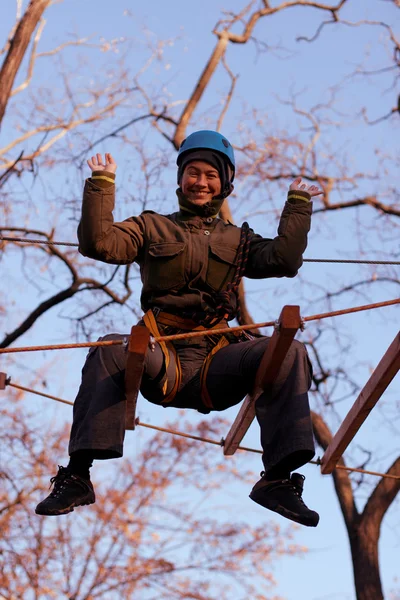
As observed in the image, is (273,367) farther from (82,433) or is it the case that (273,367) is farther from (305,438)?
(82,433)

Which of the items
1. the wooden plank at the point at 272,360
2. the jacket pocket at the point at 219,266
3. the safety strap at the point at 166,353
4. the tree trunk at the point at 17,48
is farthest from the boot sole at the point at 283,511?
the tree trunk at the point at 17,48

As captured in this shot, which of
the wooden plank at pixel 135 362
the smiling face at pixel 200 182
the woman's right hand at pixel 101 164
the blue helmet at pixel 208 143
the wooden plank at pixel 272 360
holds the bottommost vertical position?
the wooden plank at pixel 135 362

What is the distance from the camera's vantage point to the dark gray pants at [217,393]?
176 inches

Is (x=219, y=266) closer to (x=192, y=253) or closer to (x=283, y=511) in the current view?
(x=192, y=253)

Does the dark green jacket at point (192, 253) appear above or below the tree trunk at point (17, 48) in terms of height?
below

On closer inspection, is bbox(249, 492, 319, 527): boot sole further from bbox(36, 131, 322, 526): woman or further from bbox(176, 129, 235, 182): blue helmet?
bbox(176, 129, 235, 182): blue helmet

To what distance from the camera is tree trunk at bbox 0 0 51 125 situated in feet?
30.2

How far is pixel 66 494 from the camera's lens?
4.44 metres

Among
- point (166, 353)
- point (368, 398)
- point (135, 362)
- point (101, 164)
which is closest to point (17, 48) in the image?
point (101, 164)

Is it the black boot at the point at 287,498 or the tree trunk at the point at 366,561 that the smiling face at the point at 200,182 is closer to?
the black boot at the point at 287,498

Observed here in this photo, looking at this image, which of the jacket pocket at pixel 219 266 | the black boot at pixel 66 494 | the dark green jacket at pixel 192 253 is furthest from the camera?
the jacket pocket at pixel 219 266

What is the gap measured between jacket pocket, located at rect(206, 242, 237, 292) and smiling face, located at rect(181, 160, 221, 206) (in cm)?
31

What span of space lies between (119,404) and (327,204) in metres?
7.56

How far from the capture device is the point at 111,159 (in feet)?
15.6
